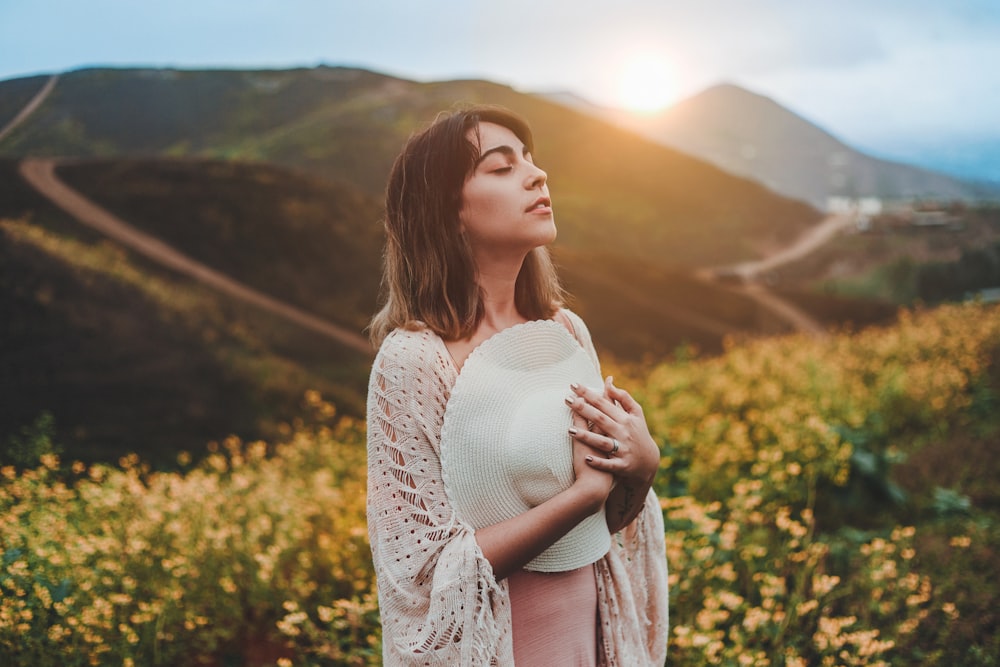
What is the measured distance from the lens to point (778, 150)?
7.25 meters

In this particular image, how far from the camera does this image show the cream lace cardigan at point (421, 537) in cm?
123

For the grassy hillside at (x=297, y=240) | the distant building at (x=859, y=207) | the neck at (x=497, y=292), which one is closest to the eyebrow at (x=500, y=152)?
the neck at (x=497, y=292)

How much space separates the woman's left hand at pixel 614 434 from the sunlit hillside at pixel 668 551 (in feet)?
3.60

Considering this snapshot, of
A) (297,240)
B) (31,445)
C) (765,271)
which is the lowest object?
(31,445)

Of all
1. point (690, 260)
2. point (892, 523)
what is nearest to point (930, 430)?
point (892, 523)

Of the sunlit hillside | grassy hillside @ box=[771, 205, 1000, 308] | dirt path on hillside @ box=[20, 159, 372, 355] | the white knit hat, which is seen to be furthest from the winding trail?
the white knit hat

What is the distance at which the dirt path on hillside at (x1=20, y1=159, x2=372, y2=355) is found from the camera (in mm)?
3859

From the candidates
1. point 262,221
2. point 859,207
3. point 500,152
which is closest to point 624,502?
point 500,152

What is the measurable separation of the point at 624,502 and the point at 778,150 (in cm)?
680

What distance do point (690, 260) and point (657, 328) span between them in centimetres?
80

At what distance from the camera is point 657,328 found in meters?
6.48

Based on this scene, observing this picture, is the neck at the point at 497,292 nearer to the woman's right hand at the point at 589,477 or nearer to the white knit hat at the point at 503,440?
the white knit hat at the point at 503,440

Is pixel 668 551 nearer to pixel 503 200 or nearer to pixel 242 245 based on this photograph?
pixel 503 200

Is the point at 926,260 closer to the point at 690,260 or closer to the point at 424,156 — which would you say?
the point at 690,260
